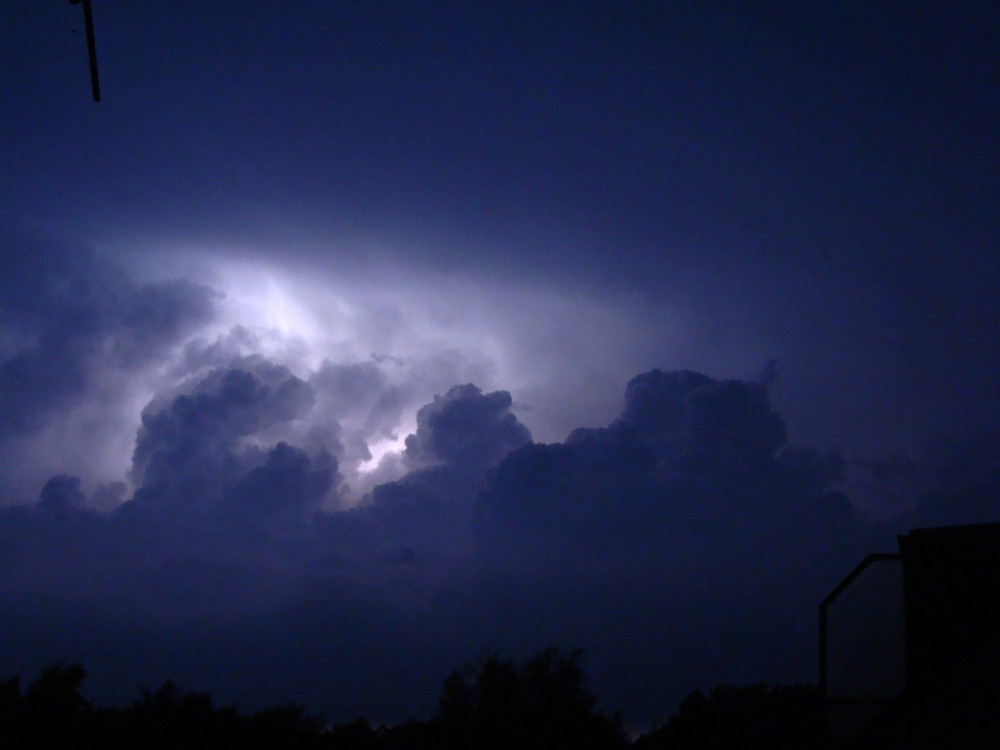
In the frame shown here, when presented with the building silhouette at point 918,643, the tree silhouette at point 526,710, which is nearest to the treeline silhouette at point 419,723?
the tree silhouette at point 526,710

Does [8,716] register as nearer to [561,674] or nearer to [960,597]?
[561,674]

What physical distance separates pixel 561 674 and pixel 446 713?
8233mm

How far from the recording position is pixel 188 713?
52.8 m

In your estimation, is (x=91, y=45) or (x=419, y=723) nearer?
(x=91, y=45)

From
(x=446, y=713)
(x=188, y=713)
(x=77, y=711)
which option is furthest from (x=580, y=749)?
(x=77, y=711)

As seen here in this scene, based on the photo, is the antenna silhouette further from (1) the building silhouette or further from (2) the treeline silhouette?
(2) the treeline silhouette

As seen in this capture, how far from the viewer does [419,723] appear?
2292 inches

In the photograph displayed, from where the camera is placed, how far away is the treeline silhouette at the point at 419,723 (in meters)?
49.2

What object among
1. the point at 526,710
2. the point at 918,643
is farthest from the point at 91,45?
the point at 526,710

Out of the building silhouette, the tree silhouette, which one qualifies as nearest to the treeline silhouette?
the tree silhouette

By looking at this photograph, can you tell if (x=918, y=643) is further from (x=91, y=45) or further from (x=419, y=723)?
(x=419, y=723)

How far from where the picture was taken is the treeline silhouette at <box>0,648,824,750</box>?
161ft

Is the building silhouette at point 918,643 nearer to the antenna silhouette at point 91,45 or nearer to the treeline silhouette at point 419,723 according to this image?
the antenna silhouette at point 91,45

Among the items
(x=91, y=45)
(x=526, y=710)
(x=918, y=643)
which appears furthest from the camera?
(x=526, y=710)
